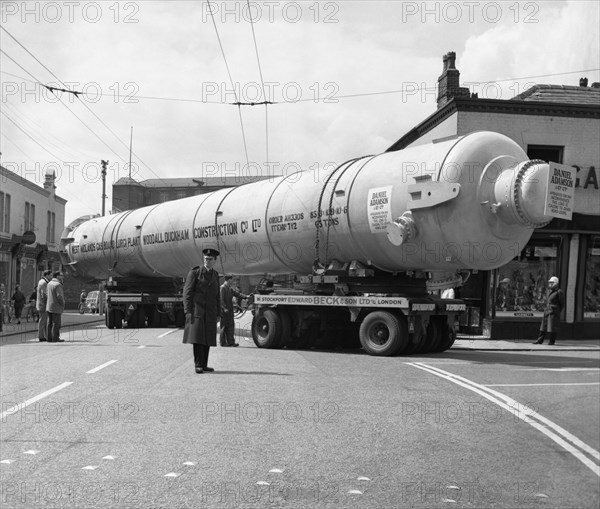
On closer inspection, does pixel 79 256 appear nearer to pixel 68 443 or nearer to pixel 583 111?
pixel 583 111

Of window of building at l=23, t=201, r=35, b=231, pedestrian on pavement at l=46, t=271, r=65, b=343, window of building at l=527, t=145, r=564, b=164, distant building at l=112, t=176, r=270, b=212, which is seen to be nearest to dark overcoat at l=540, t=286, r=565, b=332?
window of building at l=527, t=145, r=564, b=164

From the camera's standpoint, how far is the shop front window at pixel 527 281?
19625mm

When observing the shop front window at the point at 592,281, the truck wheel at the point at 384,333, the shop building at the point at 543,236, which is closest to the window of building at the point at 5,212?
the shop building at the point at 543,236

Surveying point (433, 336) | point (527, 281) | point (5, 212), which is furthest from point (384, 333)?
point (5, 212)

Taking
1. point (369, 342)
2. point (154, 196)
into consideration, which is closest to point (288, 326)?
point (369, 342)

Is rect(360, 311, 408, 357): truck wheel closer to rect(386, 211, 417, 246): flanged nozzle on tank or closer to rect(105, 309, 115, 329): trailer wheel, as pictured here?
rect(386, 211, 417, 246): flanged nozzle on tank

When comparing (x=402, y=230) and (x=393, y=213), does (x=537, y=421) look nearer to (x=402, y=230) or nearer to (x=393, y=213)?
(x=402, y=230)

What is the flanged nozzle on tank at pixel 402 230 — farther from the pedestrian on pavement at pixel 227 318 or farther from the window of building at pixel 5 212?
the window of building at pixel 5 212

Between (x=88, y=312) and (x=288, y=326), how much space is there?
109 ft

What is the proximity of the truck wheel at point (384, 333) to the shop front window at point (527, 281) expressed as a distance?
7.54 m

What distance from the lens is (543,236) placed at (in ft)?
64.6

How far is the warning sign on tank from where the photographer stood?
496 inches

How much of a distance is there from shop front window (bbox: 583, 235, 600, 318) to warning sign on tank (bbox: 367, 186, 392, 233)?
9893mm

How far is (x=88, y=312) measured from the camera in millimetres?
45219
